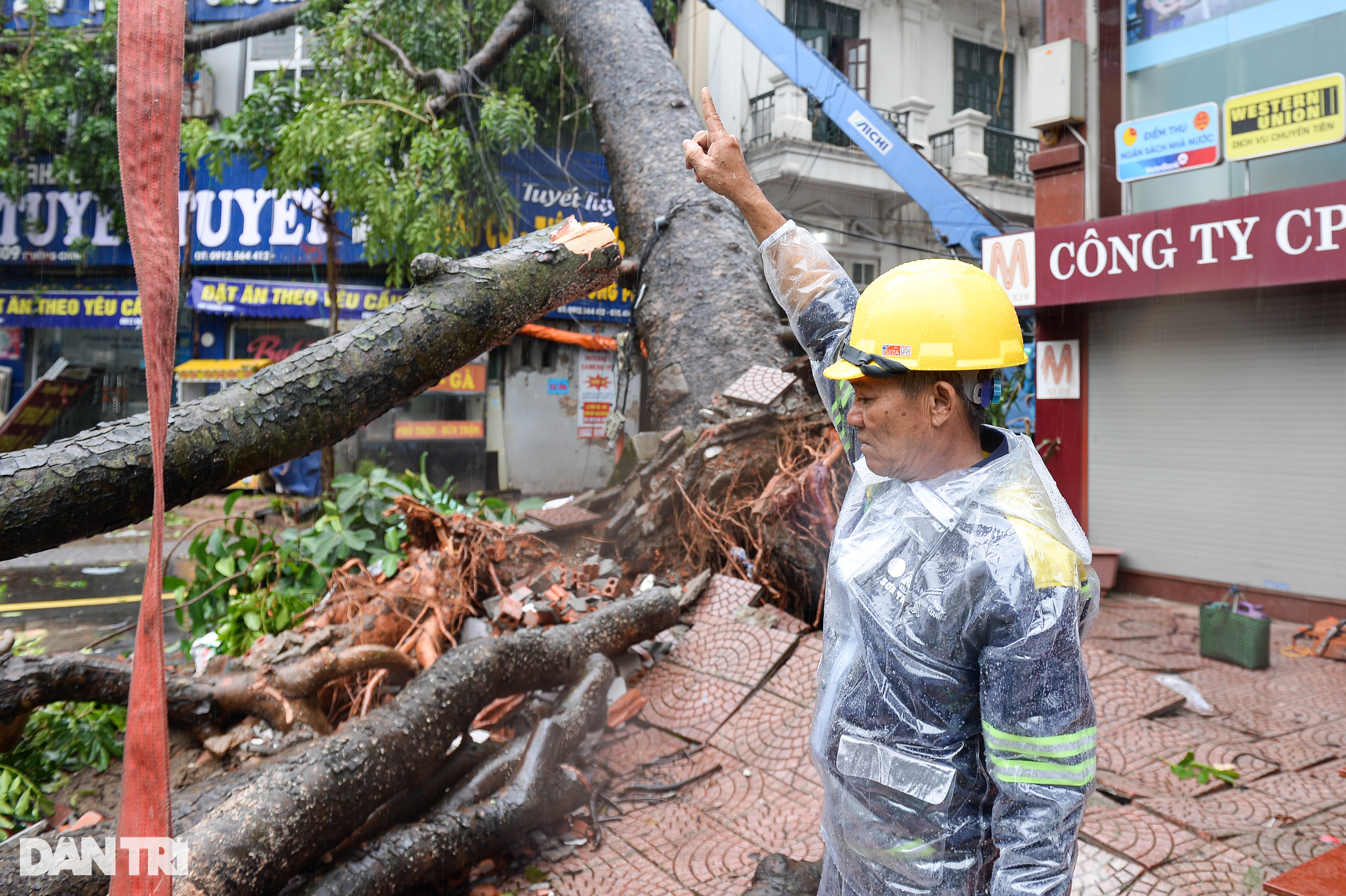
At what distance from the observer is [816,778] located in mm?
3178

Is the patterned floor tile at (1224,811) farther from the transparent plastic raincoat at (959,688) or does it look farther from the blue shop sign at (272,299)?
the blue shop sign at (272,299)

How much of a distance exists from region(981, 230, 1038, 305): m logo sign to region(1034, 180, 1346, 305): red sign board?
0.07 m

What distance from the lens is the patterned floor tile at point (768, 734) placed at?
10.9 ft

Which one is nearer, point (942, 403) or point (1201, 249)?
point (942, 403)

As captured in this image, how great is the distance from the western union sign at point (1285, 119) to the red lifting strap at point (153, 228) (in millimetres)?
7419

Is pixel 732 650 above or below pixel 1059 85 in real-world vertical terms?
below

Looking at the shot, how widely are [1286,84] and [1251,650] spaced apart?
4271 mm

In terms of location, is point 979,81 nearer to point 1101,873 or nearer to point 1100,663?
point 1100,663

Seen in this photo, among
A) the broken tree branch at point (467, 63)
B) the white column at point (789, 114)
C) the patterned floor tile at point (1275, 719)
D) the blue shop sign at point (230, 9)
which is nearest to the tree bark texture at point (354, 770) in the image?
the patterned floor tile at point (1275, 719)

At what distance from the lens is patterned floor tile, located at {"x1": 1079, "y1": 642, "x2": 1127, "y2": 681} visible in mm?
3912

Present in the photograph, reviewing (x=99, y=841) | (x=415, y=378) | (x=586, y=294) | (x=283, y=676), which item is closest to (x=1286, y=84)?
(x=586, y=294)

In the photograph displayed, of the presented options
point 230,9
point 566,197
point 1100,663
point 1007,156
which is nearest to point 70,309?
point 230,9

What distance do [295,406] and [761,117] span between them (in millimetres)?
11861

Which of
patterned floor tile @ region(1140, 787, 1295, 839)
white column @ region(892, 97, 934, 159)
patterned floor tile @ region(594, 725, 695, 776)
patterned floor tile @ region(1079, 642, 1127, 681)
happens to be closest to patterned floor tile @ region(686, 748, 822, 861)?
patterned floor tile @ region(594, 725, 695, 776)
